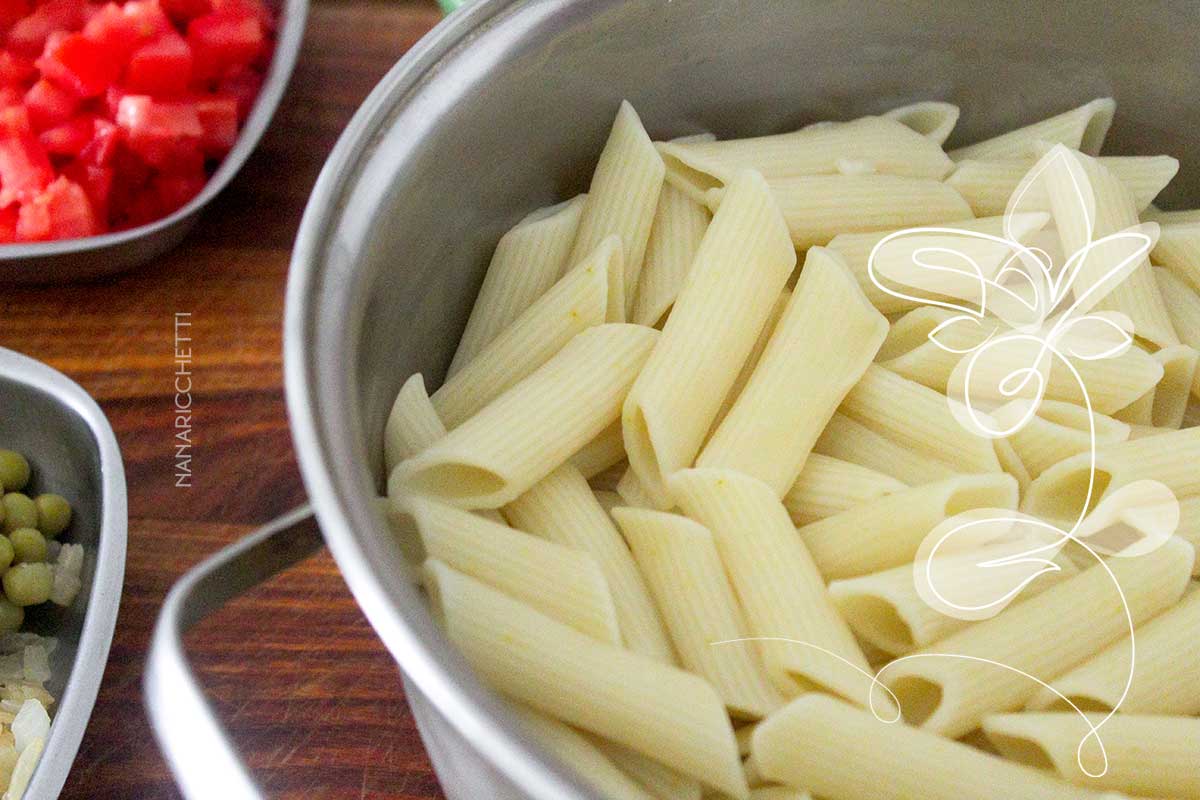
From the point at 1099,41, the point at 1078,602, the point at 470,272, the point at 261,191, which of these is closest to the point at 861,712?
the point at 1078,602

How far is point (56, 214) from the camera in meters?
1.00

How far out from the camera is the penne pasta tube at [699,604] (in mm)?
604

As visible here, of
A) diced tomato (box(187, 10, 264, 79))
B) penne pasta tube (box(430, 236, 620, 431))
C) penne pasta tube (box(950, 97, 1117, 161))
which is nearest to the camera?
penne pasta tube (box(430, 236, 620, 431))

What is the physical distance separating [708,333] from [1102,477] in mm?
248

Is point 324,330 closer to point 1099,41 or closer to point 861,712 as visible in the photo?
point 861,712

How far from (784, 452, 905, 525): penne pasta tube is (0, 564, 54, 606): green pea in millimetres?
591

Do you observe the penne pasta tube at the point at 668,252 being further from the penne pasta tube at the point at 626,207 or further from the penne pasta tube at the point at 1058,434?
the penne pasta tube at the point at 1058,434

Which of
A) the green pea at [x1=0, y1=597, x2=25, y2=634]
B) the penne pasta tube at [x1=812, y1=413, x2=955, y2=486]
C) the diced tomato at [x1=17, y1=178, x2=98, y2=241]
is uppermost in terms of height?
the penne pasta tube at [x1=812, y1=413, x2=955, y2=486]

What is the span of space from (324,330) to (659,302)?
0.84 feet

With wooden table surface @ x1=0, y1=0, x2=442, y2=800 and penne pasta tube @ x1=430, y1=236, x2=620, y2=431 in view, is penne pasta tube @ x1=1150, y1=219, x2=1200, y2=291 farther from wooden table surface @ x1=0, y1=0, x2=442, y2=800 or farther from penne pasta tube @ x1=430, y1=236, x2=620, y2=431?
wooden table surface @ x1=0, y1=0, x2=442, y2=800

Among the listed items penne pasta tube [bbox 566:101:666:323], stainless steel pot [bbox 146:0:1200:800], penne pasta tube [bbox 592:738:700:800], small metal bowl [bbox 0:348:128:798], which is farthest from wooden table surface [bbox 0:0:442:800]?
penne pasta tube [bbox 566:101:666:323]

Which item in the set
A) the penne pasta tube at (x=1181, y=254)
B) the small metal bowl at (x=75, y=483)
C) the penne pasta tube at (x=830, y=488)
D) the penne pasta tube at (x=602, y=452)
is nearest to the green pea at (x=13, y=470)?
the small metal bowl at (x=75, y=483)

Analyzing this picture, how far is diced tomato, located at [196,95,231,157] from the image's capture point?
3.58ft

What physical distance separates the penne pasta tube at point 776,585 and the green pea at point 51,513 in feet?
1.82
